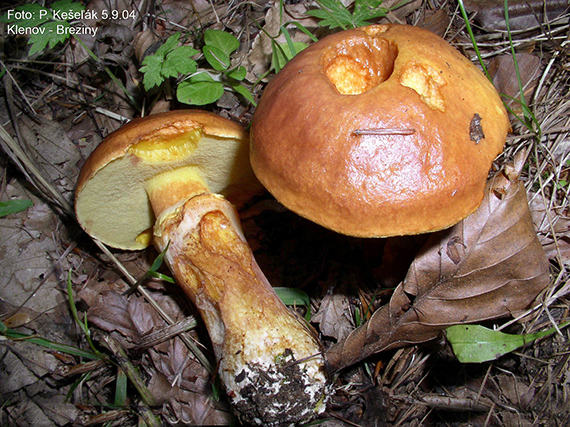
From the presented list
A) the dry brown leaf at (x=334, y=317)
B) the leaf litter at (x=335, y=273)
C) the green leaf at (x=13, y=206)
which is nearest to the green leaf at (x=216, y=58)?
the leaf litter at (x=335, y=273)

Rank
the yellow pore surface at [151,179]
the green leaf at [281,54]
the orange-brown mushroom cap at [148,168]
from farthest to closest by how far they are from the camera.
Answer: the green leaf at [281,54], the yellow pore surface at [151,179], the orange-brown mushroom cap at [148,168]

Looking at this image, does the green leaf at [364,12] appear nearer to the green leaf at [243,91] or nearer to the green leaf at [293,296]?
the green leaf at [243,91]

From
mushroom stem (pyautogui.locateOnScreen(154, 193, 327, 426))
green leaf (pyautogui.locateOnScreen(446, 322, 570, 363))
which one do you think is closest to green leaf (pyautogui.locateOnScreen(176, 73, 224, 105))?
mushroom stem (pyautogui.locateOnScreen(154, 193, 327, 426))

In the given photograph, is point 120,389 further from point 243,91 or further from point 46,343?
point 243,91

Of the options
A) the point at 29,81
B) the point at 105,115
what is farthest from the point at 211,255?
the point at 29,81

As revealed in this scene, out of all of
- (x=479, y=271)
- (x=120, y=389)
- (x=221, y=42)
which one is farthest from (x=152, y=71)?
(x=479, y=271)

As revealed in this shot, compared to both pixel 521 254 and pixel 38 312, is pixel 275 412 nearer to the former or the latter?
pixel 521 254
